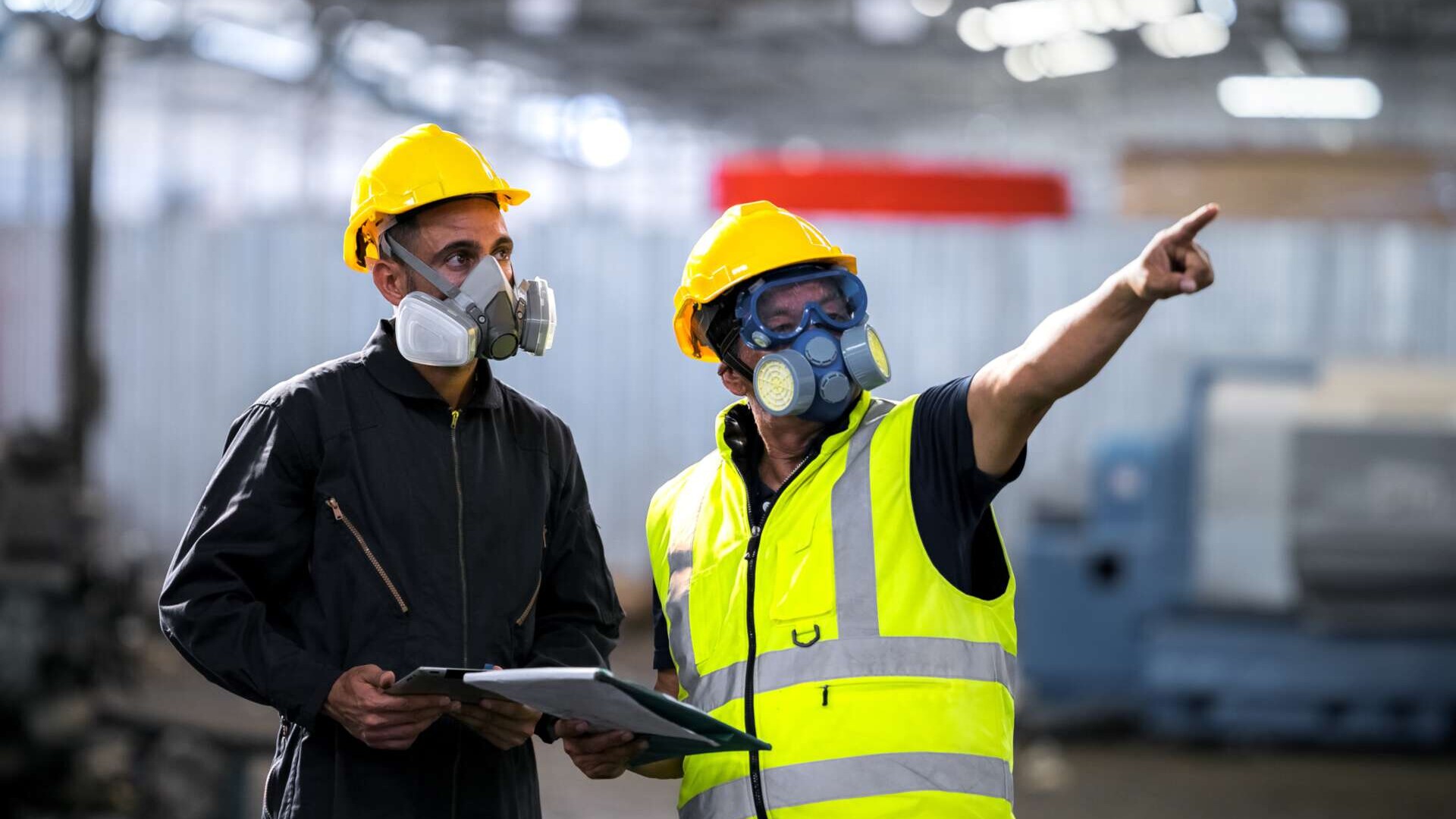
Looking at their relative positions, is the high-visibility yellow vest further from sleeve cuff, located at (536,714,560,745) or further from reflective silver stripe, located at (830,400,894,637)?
sleeve cuff, located at (536,714,560,745)

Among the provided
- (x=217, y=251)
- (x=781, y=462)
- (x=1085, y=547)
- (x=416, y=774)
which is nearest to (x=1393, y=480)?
(x=1085, y=547)

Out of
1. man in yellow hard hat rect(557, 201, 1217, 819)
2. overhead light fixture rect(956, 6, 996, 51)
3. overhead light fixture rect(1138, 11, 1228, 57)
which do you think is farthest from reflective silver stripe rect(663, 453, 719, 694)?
overhead light fixture rect(1138, 11, 1228, 57)

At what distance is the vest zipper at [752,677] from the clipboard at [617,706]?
8 cm

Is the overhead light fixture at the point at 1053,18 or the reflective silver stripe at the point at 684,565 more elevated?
the overhead light fixture at the point at 1053,18

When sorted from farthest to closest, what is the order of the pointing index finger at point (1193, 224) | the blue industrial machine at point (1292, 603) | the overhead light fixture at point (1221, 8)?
the overhead light fixture at point (1221, 8), the blue industrial machine at point (1292, 603), the pointing index finger at point (1193, 224)

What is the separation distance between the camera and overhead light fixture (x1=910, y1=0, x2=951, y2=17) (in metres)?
15.8

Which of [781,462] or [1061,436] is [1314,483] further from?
[781,462]

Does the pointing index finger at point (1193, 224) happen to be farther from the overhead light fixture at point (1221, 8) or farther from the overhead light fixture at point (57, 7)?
the overhead light fixture at point (1221, 8)

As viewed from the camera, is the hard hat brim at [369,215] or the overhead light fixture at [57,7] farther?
the overhead light fixture at [57,7]

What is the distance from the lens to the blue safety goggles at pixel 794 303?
261 cm

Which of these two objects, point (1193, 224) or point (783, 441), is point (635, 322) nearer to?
point (783, 441)

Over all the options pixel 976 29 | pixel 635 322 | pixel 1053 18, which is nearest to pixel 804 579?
pixel 635 322

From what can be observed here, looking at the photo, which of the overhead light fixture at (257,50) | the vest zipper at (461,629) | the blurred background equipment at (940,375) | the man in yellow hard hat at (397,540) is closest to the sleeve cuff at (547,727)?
the man in yellow hard hat at (397,540)

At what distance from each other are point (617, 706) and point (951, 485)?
0.66m
